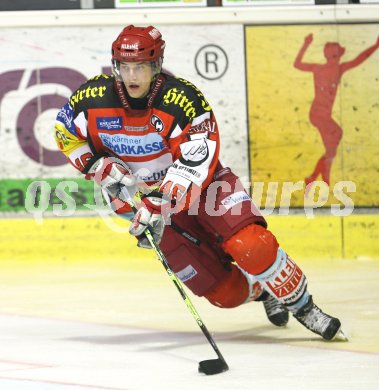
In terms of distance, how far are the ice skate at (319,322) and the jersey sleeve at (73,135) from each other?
1.04 m

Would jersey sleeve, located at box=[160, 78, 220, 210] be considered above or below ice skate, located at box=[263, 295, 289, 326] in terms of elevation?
above

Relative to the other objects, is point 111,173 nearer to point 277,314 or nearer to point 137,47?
point 137,47

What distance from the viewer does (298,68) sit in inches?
311

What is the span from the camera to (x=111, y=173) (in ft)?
16.7

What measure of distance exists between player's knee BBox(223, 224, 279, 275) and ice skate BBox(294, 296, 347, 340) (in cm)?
29

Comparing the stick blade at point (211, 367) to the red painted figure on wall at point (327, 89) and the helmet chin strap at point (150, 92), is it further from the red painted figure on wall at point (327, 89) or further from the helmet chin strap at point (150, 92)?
the red painted figure on wall at point (327, 89)

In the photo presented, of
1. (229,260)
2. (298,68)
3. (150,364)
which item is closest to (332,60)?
(298,68)

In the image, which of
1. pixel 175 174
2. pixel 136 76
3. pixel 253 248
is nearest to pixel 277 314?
pixel 253 248

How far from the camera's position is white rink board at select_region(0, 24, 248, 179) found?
7.88 meters

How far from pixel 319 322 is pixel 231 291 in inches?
17.6

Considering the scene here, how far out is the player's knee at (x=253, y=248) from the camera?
4.82m

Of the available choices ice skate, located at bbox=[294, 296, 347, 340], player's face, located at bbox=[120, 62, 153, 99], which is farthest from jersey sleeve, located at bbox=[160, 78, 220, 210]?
ice skate, located at bbox=[294, 296, 347, 340]

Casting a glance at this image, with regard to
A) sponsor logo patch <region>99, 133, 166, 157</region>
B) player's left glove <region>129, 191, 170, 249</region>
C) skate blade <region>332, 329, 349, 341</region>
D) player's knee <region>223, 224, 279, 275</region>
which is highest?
sponsor logo patch <region>99, 133, 166, 157</region>

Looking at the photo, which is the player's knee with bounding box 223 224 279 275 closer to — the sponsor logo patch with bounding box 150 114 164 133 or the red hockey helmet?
the sponsor logo patch with bounding box 150 114 164 133
